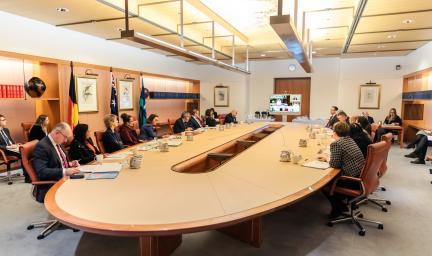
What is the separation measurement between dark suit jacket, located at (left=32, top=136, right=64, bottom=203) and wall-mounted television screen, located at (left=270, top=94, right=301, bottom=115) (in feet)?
26.0

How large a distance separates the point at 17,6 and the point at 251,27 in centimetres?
435

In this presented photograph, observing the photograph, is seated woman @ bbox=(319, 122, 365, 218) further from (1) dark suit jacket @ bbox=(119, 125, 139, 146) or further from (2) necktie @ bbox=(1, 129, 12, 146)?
(2) necktie @ bbox=(1, 129, 12, 146)

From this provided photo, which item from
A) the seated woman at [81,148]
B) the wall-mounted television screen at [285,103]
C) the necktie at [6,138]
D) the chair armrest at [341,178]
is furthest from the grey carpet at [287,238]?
the wall-mounted television screen at [285,103]

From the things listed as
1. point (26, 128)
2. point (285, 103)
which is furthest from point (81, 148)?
point (285, 103)

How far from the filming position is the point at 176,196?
6.99 feet

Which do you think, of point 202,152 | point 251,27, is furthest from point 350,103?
point 202,152

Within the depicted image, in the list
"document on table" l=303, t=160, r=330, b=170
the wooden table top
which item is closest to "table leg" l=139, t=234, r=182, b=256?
the wooden table top

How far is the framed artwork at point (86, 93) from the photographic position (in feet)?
21.8

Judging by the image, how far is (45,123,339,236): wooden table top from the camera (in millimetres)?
1724

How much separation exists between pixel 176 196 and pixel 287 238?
4.81 feet

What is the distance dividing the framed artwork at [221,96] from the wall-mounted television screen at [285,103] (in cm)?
206

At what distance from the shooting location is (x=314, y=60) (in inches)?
405

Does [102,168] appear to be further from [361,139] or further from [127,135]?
[361,139]

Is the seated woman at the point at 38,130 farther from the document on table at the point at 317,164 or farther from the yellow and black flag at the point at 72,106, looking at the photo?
the document on table at the point at 317,164
